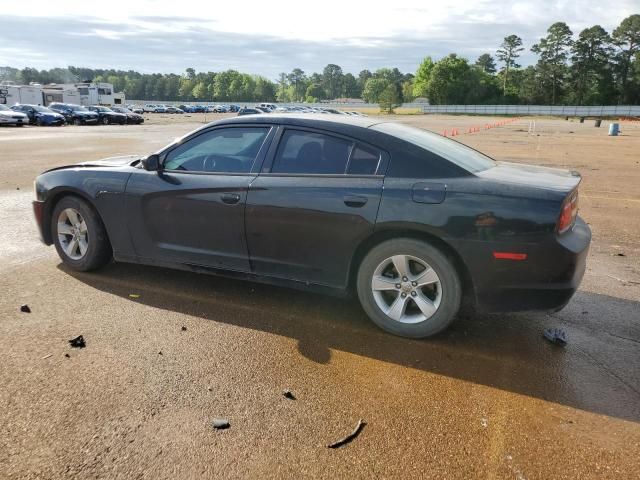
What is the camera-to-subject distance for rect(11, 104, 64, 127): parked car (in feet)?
125

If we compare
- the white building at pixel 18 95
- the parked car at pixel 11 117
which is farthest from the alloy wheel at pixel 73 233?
the white building at pixel 18 95

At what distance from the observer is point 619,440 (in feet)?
9.23

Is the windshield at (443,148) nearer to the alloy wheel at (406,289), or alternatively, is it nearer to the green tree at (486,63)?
the alloy wheel at (406,289)

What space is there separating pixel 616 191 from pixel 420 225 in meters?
8.90

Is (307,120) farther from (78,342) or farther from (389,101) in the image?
(389,101)

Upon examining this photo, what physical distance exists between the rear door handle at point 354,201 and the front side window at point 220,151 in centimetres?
94

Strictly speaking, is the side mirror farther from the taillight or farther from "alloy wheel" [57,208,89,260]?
the taillight

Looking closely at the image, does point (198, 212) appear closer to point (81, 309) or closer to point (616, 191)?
point (81, 309)

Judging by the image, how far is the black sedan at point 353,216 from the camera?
362 centimetres

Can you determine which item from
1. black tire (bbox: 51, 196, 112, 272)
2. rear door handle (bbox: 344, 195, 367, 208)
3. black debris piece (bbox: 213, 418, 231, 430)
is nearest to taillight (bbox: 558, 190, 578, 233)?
rear door handle (bbox: 344, 195, 367, 208)

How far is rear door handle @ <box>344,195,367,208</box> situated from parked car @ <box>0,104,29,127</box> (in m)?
38.3

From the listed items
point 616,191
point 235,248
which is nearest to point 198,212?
point 235,248

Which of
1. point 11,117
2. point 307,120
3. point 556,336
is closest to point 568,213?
point 556,336

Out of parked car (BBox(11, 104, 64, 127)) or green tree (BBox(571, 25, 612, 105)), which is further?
green tree (BBox(571, 25, 612, 105))
